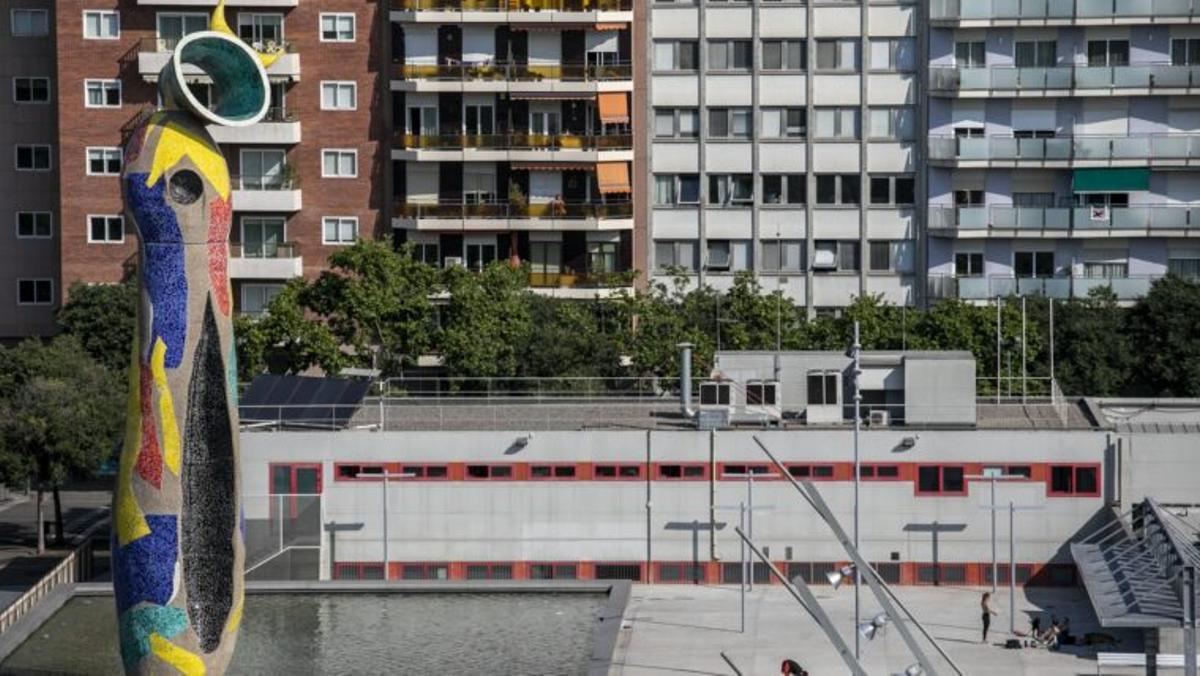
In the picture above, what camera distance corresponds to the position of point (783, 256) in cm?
12225

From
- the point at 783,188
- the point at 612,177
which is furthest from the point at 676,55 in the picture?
the point at 783,188

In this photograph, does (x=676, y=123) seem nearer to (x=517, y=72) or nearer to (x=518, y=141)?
(x=518, y=141)

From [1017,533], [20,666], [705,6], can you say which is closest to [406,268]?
[705,6]

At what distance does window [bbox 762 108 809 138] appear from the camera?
122 meters

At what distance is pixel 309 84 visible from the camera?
397 feet

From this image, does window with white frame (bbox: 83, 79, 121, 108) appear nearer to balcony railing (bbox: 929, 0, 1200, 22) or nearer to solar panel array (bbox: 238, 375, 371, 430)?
solar panel array (bbox: 238, 375, 371, 430)

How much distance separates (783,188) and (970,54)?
9102 millimetres

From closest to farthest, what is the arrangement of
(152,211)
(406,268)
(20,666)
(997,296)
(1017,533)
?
(152,211) → (20,666) → (1017,533) → (406,268) → (997,296)

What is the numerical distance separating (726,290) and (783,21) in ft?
35.9

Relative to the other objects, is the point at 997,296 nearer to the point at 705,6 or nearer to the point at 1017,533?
the point at 705,6

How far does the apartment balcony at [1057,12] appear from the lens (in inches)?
4668

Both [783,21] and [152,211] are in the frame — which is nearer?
[152,211]

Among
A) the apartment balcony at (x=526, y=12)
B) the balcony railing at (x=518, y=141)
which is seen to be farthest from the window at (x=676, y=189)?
the apartment balcony at (x=526, y=12)

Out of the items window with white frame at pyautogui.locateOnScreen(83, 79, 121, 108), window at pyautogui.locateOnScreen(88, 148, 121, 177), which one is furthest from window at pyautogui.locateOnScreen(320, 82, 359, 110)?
window at pyautogui.locateOnScreen(88, 148, 121, 177)
